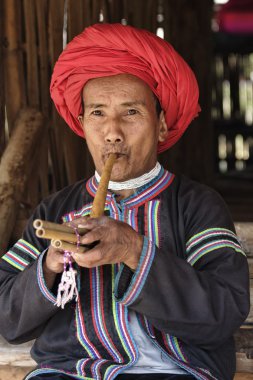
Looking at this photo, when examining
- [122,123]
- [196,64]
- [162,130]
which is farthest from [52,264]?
[196,64]

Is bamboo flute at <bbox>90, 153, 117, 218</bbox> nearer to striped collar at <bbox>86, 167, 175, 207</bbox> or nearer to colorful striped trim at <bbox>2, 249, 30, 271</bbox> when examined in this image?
striped collar at <bbox>86, 167, 175, 207</bbox>

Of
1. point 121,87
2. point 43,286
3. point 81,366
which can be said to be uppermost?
point 121,87

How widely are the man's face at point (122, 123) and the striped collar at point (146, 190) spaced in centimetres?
5

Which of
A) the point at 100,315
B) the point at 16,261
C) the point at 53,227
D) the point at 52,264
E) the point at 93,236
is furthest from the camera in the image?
the point at 16,261

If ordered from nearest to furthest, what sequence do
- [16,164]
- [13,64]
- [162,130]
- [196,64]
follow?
[162,130], [16,164], [13,64], [196,64]

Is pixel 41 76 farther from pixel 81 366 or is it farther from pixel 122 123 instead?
pixel 81 366

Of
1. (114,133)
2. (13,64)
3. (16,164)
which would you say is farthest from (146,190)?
(13,64)

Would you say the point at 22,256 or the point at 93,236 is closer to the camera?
the point at 93,236

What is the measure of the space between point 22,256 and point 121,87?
1.73 ft

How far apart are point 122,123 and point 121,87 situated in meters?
0.10

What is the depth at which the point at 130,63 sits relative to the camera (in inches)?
71.1

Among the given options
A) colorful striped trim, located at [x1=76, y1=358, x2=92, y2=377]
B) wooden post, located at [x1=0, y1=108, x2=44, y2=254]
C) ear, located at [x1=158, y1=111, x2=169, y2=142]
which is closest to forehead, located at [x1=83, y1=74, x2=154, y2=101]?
ear, located at [x1=158, y1=111, x2=169, y2=142]

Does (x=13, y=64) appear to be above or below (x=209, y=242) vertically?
above

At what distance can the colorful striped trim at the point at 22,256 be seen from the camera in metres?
1.86
